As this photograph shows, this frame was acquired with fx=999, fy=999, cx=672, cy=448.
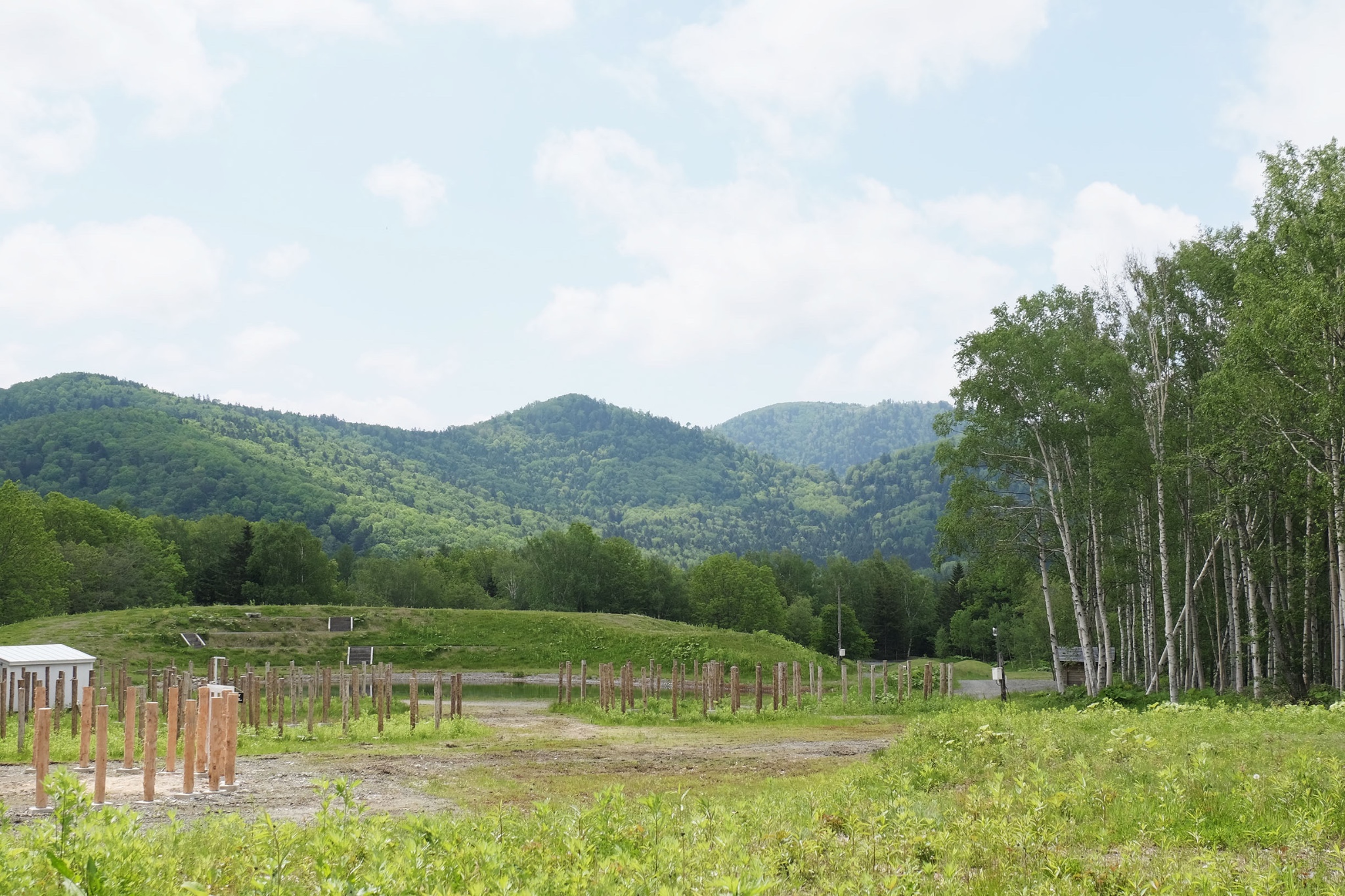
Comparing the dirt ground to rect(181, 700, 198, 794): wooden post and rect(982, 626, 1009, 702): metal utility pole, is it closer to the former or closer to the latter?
rect(181, 700, 198, 794): wooden post

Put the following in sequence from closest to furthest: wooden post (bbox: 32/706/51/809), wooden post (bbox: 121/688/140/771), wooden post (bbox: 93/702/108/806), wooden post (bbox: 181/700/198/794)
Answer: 1. wooden post (bbox: 32/706/51/809)
2. wooden post (bbox: 93/702/108/806)
3. wooden post (bbox: 181/700/198/794)
4. wooden post (bbox: 121/688/140/771)

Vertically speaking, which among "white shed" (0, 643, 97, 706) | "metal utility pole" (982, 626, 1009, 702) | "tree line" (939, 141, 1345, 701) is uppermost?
"tree line" (939, 141, 1345, 701)

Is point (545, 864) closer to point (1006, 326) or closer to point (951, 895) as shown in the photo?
point (951, 895)

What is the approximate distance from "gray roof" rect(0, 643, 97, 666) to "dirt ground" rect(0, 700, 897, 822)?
1455 cm

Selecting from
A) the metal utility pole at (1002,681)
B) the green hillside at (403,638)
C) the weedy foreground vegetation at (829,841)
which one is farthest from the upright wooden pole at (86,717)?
the green hillside at (403,638)

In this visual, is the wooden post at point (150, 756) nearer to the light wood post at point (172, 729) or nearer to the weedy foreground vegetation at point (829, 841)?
the light wood post at point (172, 729)

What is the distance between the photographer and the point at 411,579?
107875 millimetres

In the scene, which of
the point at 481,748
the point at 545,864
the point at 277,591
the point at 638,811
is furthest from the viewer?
the point at 277,591

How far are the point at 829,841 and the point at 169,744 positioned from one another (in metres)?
13.6

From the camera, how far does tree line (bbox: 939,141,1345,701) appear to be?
2539 centimetres

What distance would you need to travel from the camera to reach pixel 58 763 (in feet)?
66.0

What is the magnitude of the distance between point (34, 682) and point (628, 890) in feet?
95.1

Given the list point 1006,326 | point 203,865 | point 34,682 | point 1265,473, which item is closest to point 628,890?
point 203,865

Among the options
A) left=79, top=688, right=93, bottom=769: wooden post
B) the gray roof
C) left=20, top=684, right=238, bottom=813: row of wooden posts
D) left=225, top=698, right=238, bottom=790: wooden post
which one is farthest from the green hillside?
left=225, top=698, right=238, bottom=790: wooden post
